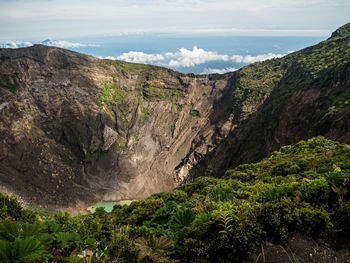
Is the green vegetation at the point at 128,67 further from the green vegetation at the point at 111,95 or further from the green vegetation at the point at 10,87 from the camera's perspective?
the green vegetation at the point at 10,87

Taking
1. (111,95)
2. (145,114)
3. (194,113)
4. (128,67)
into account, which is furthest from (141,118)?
(128,67)

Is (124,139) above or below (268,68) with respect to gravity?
below

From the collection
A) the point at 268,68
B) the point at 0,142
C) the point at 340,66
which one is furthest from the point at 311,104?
the point at 0,142

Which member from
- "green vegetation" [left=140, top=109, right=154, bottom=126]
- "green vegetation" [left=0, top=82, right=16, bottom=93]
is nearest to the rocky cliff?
"green vegetation" [left=0, top=82, right=16, bottom=93]

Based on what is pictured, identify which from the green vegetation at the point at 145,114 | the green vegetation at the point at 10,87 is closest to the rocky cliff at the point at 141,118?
the green vegetation at the point at 10,87

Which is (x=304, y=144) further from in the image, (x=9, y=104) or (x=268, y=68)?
(x=9, y=104)
